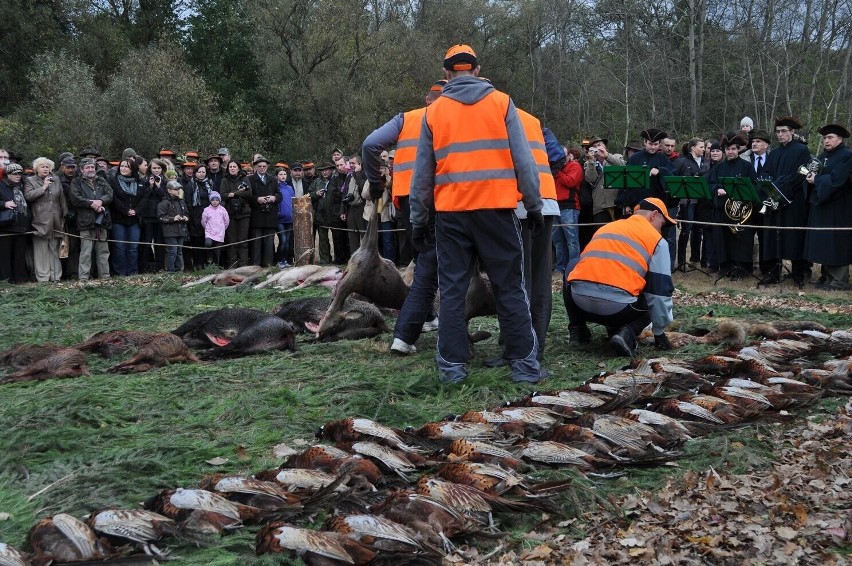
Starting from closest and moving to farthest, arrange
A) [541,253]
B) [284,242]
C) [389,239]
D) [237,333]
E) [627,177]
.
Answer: [541,253], [237,333], [627,177], [389,239], [284,242]

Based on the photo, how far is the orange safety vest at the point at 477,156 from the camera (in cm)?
644

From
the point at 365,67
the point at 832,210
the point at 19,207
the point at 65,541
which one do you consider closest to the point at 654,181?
the point at 832,210

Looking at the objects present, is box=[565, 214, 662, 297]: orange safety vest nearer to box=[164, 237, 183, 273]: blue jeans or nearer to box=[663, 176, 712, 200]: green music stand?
box=[663, 176, 712, 200]: green music stand

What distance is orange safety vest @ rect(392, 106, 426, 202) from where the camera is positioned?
25.4ft

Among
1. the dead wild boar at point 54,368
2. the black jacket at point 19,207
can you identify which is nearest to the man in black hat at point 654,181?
the dead wild boar at point 54,368

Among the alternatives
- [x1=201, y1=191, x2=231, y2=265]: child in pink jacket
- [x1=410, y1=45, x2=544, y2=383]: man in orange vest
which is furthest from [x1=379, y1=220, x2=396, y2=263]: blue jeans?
[x1=410, y1=45, x2=544, y2=383]: man in orange vest

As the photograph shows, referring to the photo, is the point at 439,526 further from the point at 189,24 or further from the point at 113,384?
the point at 189,24

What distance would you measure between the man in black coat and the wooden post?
1.30 m

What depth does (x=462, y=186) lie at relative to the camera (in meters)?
6.46

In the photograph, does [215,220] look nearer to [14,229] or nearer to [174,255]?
[174,255]

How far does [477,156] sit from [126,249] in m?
11.5

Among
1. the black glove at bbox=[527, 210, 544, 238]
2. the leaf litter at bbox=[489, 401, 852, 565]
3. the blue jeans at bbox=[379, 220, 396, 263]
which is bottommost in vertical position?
the leaf litter at bbox=[489, 401, 852, 565]

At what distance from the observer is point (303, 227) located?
15750 mm

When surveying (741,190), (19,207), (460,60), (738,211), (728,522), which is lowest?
(728,522)
